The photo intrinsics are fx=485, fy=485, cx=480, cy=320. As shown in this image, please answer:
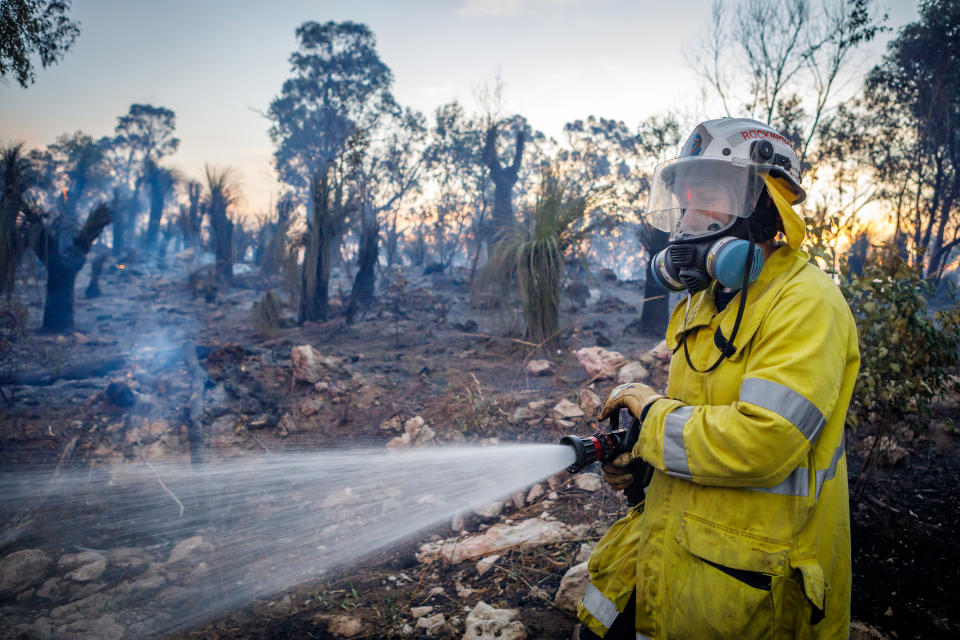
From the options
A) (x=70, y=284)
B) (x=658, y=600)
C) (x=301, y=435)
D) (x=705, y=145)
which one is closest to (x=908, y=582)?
(x=658, y=600)

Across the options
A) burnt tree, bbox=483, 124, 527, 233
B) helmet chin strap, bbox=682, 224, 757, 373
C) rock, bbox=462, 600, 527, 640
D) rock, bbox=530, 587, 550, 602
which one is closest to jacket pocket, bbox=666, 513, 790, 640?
helmet chin strap, bbox=682, 224, 757, 373

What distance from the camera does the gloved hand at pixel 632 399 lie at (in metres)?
1.56

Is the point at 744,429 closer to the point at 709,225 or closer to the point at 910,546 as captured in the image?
the point at 709,225

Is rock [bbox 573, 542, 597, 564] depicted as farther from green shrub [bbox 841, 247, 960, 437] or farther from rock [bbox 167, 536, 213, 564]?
rock [bbox 167, 536, 213, 564]

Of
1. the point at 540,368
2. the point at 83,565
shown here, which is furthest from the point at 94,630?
the point at 540,368

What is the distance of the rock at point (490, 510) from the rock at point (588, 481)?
2.13 ft

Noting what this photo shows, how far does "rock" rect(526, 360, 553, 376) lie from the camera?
22.4 ft

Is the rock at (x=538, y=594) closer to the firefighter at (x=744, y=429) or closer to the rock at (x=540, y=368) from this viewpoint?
the firefighter at (x=744, y=429)

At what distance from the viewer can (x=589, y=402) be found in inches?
209

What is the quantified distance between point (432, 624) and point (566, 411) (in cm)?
297

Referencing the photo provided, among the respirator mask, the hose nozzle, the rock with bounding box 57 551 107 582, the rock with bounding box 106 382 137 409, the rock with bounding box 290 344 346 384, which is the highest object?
the respirator mask

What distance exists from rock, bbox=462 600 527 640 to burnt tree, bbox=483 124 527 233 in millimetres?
14822

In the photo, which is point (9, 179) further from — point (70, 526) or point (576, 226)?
point (576, 226)

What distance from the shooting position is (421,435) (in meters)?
5.35
